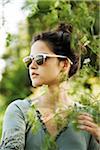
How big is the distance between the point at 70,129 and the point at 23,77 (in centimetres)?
817

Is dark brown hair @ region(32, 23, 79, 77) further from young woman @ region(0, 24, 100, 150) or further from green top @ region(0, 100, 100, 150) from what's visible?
green top @ region(0, 100, 100, 150)

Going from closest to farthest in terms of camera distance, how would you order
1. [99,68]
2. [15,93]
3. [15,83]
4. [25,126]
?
[99,68] < [25,126] < [15,93] < [15,83]

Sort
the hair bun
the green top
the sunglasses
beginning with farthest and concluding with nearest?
the hair bun < the sunglasses < the green top

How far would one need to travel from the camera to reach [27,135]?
3.35m

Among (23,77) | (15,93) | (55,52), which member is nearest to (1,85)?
(23,77)

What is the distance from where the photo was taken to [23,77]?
38.0 feet

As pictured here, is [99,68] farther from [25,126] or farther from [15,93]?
[15,93]

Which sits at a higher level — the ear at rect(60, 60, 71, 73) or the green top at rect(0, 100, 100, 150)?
the ear at rect(60, 60, 71, 73)

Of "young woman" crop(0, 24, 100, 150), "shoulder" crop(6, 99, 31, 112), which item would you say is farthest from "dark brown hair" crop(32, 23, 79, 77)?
"shoulder" crop(6, 99, 31, 112)

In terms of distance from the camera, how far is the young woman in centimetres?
329

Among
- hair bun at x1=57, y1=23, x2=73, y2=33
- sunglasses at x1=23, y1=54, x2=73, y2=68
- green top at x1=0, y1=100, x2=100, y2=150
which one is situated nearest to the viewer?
green top at x1=0, y1=100, x2=100, y2=150

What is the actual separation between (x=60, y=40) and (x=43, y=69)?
0.22 meters

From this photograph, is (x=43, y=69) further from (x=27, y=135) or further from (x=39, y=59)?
(x=27, y=135)

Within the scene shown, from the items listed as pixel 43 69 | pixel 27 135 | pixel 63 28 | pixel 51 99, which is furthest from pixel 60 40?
pixel 27 135
